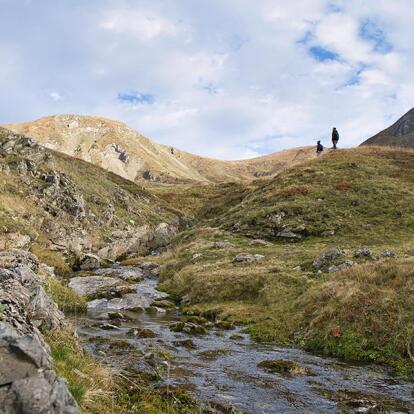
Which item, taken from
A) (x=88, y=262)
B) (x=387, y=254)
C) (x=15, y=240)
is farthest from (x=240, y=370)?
(x=88, y=262)

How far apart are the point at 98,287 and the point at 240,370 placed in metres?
23.1

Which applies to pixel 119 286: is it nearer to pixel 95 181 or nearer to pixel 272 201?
pixel 272 201

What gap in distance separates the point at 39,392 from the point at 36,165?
209 ft

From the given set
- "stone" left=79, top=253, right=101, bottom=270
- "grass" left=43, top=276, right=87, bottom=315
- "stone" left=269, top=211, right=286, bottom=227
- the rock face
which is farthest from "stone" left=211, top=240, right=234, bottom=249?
the rock face

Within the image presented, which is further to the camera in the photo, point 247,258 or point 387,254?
point 247,258

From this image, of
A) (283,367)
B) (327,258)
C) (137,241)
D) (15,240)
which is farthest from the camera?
(137,241)

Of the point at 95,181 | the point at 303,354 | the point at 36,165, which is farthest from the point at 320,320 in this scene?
the point at 95,181

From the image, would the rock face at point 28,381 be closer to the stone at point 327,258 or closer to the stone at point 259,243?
the stone at point 327,258

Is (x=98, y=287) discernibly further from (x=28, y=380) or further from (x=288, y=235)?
(x=28, y=380)

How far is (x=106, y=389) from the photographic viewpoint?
11.1 meters

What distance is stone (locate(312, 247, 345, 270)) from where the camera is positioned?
107 feet

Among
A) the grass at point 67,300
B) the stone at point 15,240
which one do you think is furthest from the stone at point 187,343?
the stone at point 15,240

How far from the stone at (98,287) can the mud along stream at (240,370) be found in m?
7.51

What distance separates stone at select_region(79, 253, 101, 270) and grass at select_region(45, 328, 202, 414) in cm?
3700
